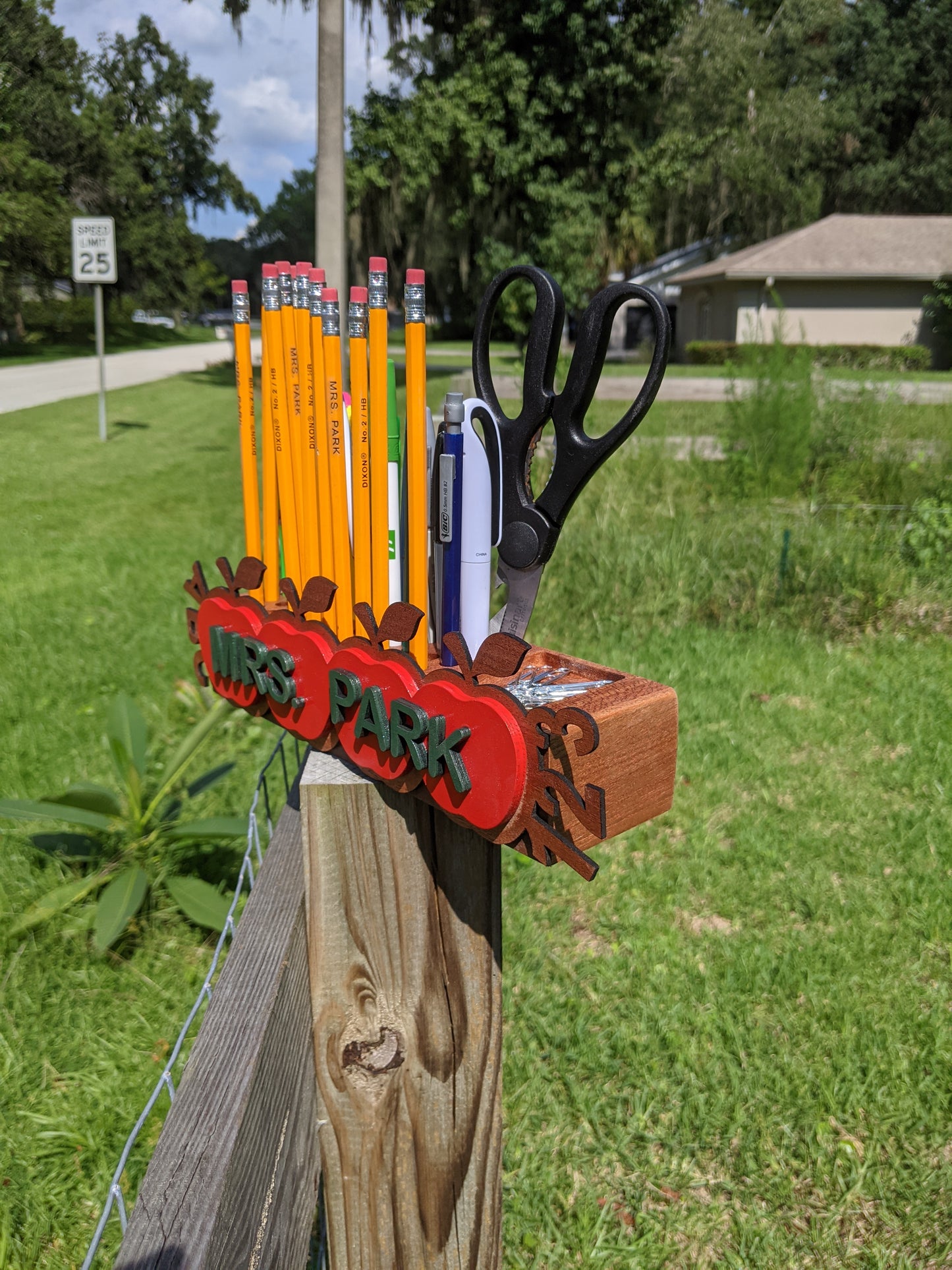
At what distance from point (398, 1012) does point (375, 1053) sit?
0.17 feet

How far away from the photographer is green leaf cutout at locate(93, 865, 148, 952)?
81.0 inches

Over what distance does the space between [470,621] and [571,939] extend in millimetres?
1761

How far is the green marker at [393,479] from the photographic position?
37.5 inches

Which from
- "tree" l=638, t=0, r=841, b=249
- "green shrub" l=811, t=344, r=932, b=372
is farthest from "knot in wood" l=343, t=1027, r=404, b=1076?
"tree" l=638, t=0, r=841, b=249

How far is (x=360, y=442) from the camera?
3.18 feet

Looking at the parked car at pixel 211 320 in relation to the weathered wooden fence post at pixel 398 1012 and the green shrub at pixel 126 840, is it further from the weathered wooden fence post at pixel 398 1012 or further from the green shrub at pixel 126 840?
the weathered wooden fence post at pixel 398 1012

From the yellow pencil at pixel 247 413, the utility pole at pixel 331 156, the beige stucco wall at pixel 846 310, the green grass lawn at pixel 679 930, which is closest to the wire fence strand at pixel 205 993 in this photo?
the green grass lawn at pixel 679 930

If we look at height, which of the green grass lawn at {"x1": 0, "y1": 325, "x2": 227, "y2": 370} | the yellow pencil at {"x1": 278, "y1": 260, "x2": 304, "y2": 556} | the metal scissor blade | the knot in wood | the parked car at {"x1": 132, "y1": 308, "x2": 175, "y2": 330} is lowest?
the knot in wood

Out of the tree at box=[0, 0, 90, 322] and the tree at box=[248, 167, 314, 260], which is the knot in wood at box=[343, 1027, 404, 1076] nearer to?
the tree at box=[0, 0, 90, 322]

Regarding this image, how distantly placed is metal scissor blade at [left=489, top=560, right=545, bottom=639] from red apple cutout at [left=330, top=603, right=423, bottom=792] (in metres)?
0.12

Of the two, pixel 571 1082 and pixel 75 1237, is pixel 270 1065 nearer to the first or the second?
pixel 75 1237

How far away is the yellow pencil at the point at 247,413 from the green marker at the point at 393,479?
0.68 ft

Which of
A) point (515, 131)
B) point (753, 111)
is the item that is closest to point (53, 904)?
point (515, 131)

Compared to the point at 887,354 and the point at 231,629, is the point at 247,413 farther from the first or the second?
the point at 887,354
